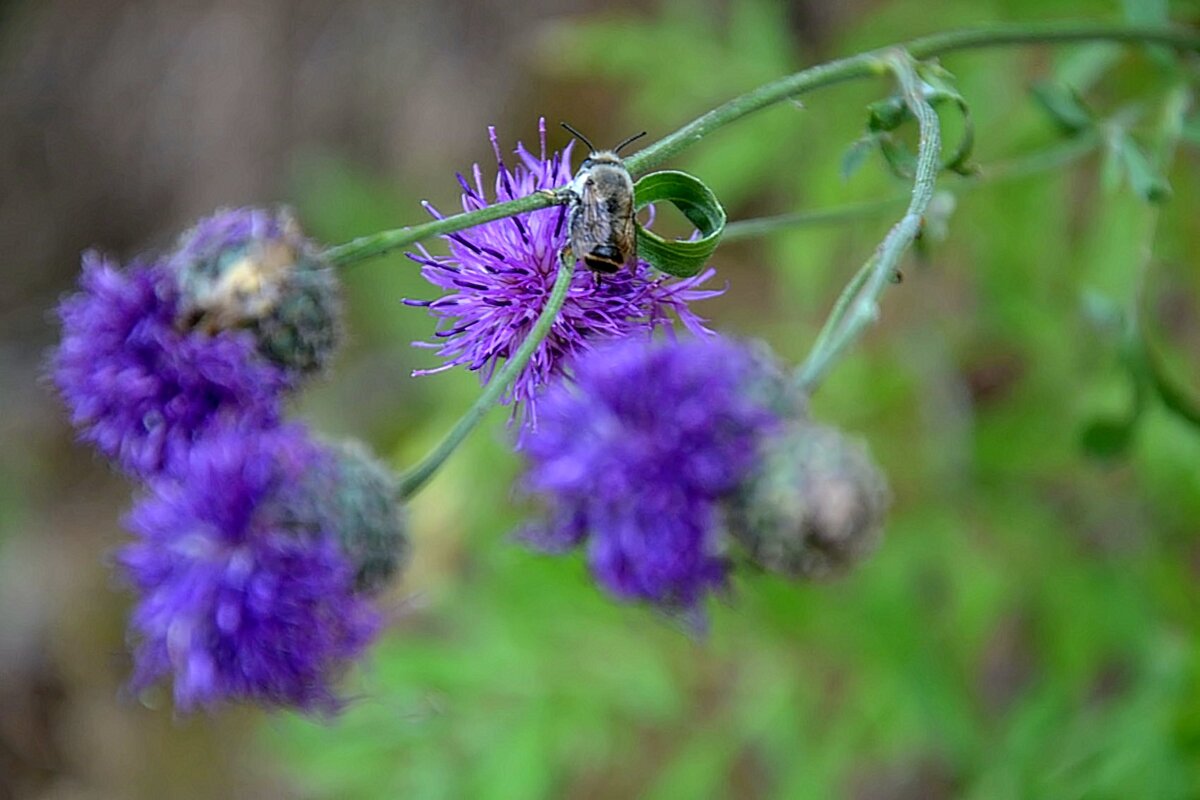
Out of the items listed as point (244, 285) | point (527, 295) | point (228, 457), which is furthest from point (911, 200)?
point (228, 457)

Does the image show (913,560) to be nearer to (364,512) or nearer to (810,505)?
(810,505)

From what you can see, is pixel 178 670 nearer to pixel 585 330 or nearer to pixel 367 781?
pixel 585 330

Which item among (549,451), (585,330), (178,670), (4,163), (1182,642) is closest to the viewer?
(585,330)

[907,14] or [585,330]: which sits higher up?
[907,14]

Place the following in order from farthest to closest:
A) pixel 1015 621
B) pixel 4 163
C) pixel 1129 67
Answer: pixel 4 163 < pixel 1015 621 < pixel 1129 67

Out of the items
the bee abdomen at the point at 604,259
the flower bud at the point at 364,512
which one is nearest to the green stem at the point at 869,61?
the bee abdomen at the point at 604,259

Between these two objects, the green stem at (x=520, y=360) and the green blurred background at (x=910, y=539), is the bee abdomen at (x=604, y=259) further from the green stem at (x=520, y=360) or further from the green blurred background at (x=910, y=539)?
the green blurred background at (x=910, y=539)

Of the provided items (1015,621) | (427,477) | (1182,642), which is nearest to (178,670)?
(427,477)
